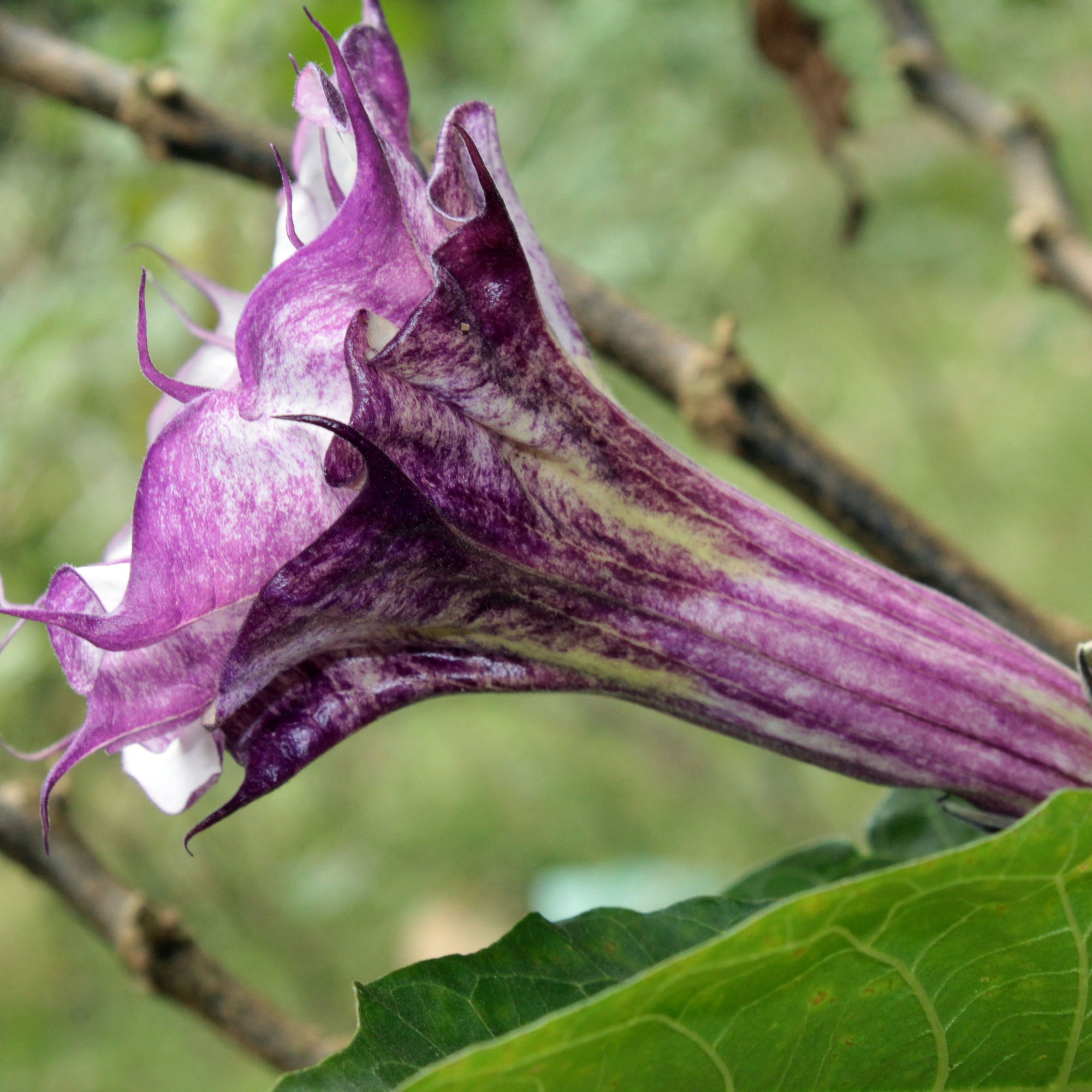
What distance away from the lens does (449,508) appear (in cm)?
27

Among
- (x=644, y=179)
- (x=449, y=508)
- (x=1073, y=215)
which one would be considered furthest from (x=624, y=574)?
(x=644, y=179)

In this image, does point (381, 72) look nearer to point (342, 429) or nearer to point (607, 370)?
point (342, 429)

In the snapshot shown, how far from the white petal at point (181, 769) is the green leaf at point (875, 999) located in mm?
117

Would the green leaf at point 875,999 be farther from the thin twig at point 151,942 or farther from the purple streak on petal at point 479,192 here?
the thin twig at point 151,942

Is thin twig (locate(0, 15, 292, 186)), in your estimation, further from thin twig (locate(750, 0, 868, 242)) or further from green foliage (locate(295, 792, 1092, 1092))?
green foliage (locate(295, 792, 1092, 1092))

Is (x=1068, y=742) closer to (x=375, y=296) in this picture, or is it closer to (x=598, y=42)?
(x=375, y=296)

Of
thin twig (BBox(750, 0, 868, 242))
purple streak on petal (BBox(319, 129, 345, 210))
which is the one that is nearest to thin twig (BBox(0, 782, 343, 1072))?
purple streak on petal (BBox(319, 129, 345, 210))

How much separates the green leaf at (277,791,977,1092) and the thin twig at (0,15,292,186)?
38 centimetres

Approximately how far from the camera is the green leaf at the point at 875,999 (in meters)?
0.23

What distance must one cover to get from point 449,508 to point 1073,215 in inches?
24.9

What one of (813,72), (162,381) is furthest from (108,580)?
(813,72)

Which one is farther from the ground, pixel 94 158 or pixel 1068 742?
pixel 94 158

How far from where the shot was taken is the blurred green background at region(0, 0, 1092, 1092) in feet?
4.12

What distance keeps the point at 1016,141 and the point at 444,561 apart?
0.63m
